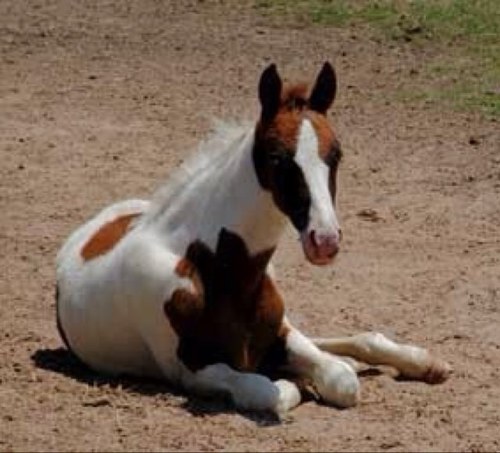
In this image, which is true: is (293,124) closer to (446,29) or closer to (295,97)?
(295,97)

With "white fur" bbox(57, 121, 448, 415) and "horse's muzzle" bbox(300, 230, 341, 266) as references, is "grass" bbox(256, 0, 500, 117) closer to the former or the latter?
"white fur" bbox(57, 121, 448, 415)

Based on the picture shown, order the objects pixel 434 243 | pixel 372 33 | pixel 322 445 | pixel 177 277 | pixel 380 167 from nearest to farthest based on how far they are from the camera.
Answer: pixel 322 445 → pixel 177 277 → pixel 434 243 → pixel 380 167 → pixel 372 33

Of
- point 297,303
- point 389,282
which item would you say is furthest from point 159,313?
point 389,282

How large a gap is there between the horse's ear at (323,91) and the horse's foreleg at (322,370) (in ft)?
3.10

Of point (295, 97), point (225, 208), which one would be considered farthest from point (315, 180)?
point (225, 208)

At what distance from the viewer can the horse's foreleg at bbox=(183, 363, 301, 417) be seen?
6.05 meters

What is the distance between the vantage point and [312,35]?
13961 millimetres

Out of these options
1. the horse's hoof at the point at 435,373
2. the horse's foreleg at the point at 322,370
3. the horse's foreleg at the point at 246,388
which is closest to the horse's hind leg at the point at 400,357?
the horse's hoof at the point at 435,373

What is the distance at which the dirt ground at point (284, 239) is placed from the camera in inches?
237

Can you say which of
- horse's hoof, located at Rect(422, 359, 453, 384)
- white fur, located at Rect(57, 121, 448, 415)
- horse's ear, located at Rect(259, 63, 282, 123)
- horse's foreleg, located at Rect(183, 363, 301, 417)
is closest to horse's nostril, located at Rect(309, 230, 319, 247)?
white fur, located at Rect(57, 121, 448, 415)

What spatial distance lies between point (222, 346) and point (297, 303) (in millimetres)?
1501

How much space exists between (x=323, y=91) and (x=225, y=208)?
1.94 ft

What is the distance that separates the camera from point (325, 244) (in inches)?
226

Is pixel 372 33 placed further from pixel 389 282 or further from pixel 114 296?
pixel 114 296
